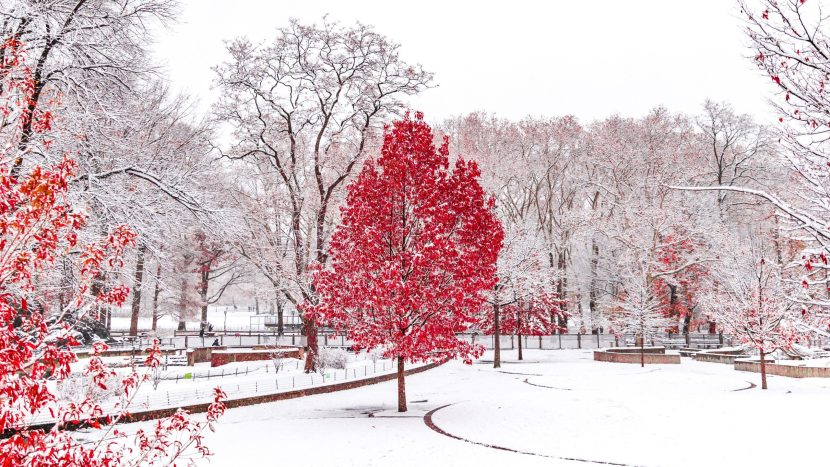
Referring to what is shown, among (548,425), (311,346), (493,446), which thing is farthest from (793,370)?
(311,346)

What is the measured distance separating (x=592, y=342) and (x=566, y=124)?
60.9ft

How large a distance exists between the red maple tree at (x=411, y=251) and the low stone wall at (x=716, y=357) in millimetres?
23257

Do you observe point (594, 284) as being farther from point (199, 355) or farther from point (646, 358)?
point (199, 355)

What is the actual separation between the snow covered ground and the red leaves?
8.15ft

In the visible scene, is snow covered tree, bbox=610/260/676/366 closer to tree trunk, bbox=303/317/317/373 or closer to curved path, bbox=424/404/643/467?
tree trunk, bbox=303/317/317/373

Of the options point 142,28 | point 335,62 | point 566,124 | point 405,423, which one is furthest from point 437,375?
point 566,124

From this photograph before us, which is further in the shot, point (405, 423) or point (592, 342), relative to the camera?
point (592, 342)

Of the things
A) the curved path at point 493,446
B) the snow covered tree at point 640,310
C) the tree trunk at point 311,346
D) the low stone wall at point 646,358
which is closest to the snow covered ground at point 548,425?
the curved path at point 493,446

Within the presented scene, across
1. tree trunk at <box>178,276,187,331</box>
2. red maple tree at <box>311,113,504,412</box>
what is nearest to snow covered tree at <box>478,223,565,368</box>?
red maple tree at <box>311,113,504,412</box>

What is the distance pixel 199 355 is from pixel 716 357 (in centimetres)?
Result: 3083

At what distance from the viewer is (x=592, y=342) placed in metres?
43.4

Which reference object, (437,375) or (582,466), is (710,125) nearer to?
(437,375)

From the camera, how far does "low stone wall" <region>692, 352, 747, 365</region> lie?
32.7m

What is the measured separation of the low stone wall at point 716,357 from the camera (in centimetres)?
3269
